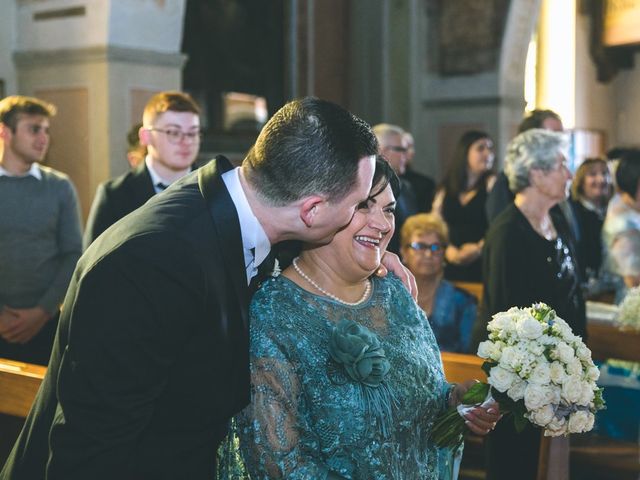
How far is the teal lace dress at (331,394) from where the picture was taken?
7.00 ft

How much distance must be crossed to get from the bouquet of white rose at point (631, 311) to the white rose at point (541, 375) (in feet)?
6.43

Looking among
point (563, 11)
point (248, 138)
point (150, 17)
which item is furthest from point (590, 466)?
point (563, 11)

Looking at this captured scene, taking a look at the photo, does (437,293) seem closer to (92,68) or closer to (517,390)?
(517,390)

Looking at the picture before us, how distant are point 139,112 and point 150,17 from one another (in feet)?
2.32

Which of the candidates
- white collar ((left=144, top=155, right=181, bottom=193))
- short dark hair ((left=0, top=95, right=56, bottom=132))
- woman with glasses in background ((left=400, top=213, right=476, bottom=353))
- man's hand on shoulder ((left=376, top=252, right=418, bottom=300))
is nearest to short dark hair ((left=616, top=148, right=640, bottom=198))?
woman with glasses in background ((left=400, top=213, right=476, bottom=353))

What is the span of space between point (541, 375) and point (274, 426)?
0.74m

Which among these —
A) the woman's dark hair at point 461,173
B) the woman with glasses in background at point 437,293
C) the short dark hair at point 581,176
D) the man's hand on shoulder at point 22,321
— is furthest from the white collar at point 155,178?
the short dark hair at point 581,176

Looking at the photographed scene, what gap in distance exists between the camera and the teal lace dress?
7.00 ft

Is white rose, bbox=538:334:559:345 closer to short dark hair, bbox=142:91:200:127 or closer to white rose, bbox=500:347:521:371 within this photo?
white rose, bbox=500:347:521:371

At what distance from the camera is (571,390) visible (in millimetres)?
2334

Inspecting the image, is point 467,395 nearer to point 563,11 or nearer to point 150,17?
point 150,17

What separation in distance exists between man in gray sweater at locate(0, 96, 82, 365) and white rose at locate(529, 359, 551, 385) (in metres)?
2.80

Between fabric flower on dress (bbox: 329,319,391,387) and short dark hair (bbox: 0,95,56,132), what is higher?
short dark hair (bbox: 0,95,56,132)

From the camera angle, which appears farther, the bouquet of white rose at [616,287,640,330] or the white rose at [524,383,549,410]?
the bouquet of white rose at [616,287,640,330]
